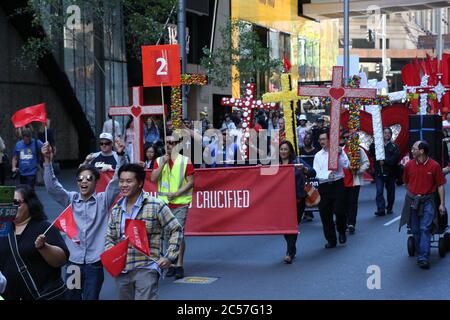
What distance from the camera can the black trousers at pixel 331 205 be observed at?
476 inches

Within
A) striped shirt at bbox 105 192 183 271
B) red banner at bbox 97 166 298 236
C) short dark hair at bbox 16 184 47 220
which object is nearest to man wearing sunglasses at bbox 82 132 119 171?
red banner at bbox 97 166 298 236

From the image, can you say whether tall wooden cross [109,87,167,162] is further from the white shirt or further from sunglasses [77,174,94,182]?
sunglasses [77,174,94,182]

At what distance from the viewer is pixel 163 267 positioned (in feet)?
20.0

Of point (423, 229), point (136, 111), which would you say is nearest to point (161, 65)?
point (136, 111)

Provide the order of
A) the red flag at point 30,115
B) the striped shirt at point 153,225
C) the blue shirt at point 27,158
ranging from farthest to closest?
the blue shirt at point 27,158 < the red flag at point 30,115 < the striped shirt at point 153,225

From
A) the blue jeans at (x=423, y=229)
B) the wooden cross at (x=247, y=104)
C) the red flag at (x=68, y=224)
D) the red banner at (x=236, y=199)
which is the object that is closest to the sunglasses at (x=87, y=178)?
the red flag at (x=68, y=224)

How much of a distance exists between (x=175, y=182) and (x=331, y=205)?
→ 9.75 ft

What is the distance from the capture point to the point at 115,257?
19.6ft

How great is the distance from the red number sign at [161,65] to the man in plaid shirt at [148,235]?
565 centimetres

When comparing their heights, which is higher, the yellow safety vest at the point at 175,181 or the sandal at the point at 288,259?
the yellow safety vest at the point at 175,181

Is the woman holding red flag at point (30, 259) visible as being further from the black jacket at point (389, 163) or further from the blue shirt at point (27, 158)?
the black jacket at point (389, 163)

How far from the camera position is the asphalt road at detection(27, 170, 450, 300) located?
9031 millimetres

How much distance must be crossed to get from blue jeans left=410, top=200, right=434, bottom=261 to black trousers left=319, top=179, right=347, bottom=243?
1.42 meters
